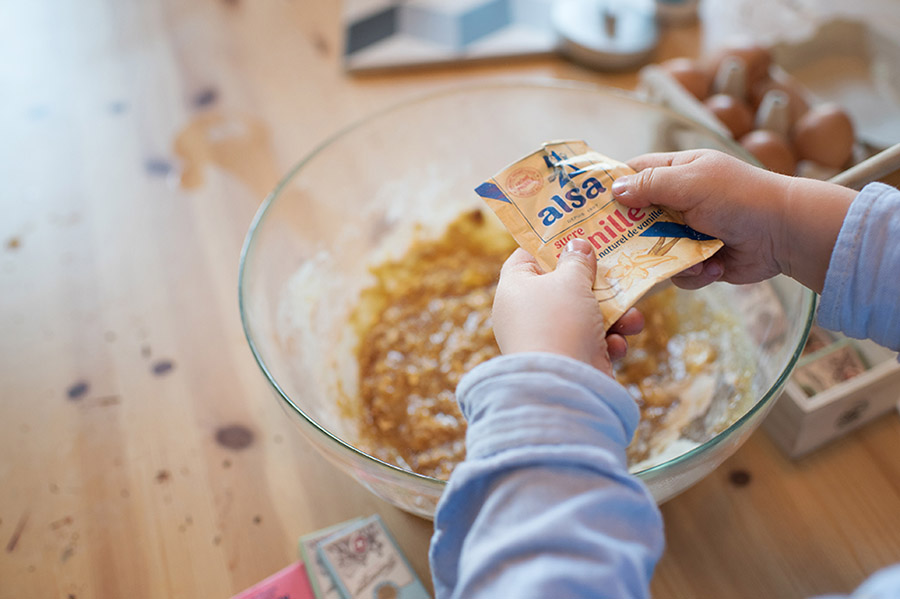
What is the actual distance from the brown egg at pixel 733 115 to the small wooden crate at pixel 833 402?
1.07 ft

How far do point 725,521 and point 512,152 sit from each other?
1.92 feet

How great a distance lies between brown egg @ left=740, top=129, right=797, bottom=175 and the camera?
0.90m

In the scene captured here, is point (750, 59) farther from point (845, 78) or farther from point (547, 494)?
point (547, 494)

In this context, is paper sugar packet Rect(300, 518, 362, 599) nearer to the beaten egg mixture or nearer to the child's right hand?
the beaten egg mixture

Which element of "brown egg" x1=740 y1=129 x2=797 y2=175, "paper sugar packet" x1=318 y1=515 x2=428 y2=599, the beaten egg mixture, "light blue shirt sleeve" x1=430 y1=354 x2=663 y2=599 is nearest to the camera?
"light blue shirt sleeve" x1=430 y1=354 x2=663 y2=599

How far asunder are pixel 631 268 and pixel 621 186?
8 cm

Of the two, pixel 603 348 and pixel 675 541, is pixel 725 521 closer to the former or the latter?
pixel 675 541

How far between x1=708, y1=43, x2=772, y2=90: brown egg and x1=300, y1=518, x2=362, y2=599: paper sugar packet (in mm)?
847

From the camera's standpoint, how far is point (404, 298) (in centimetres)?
96

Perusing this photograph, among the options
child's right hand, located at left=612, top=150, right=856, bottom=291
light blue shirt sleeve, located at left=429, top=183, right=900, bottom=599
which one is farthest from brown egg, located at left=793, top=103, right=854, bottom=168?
light blue shirt sleeve, located at left=429, top=183, right=900, bottom=599

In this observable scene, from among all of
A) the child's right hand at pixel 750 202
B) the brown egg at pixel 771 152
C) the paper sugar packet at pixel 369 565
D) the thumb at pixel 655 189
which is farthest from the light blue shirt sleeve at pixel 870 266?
the paper sugar packet at pixel 369 565

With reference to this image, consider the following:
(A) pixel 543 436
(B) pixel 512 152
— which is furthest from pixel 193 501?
(B) pixel 512 152

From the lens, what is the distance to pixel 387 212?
1021mm

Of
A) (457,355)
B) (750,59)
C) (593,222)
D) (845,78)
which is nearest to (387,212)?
(457,355)
